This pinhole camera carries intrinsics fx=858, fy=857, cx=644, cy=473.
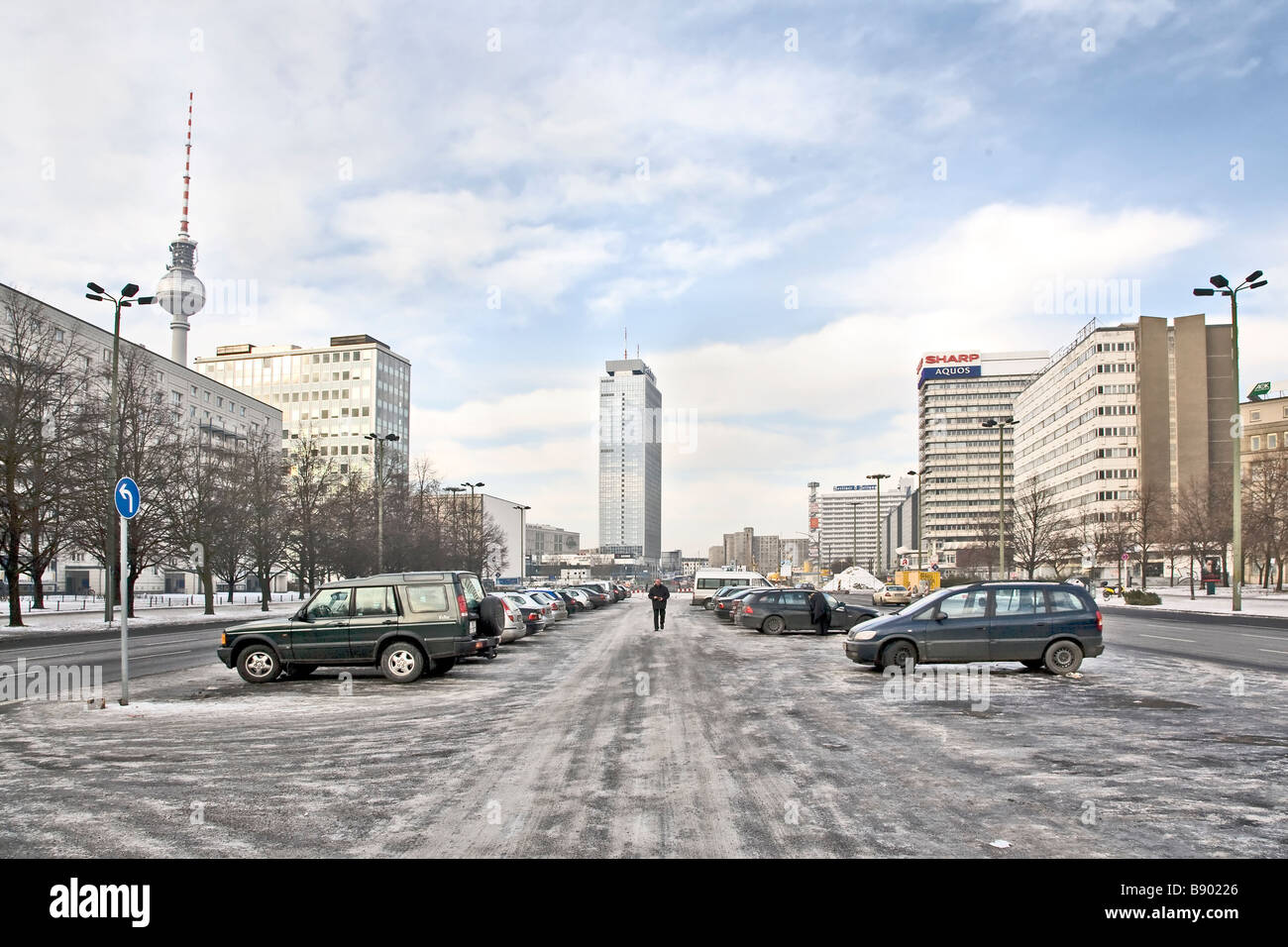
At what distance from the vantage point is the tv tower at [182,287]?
419ft

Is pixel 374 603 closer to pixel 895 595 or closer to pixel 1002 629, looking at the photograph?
pixel 1002 629

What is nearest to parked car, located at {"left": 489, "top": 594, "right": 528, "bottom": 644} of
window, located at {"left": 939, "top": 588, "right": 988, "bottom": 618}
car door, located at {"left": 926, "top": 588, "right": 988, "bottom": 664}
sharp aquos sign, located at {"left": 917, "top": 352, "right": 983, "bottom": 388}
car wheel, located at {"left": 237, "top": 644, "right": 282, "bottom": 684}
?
car wheel, located at {"left": 237, "top": 644, "right": 282, "bottom": 684}

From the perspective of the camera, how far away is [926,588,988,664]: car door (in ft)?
47.5

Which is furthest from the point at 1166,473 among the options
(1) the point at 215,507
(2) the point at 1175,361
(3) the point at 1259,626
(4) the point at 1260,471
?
(1) the point at 215,507

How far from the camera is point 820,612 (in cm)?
2684

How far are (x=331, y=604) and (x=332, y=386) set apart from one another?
137m

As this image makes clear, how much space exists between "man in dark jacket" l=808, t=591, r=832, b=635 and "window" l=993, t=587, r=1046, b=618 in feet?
40.3

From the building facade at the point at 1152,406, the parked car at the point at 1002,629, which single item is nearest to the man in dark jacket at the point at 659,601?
the parked car at the point at 1002,629

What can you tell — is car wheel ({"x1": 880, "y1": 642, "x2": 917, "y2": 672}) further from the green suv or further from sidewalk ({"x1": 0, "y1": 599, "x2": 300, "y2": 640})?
sidewalk ({"x1": 0, "y1": 599, "x2": 300, "y2": 640})

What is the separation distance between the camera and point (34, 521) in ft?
100

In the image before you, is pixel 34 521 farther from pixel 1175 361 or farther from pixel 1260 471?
pixel 1175 361

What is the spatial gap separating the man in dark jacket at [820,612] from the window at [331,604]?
53.2ft

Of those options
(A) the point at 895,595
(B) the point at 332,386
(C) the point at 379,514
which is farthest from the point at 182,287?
(A) the point at 895,595

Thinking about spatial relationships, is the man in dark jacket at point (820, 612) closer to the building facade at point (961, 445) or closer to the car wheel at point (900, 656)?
the car wheel at point (900, 656)
